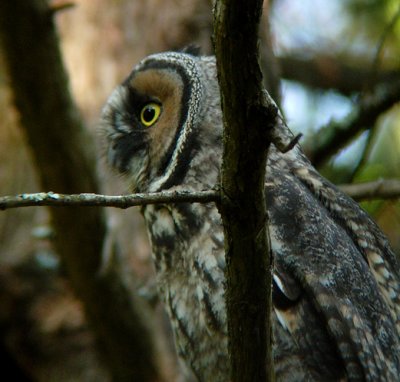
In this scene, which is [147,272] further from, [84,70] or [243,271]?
[243,271]

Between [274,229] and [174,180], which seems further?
[174,180]

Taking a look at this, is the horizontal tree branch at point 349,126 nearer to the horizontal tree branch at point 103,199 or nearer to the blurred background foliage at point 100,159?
the blurred background foliage at point 100,159

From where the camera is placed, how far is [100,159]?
12.8 feet

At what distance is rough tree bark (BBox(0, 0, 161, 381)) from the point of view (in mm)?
3514

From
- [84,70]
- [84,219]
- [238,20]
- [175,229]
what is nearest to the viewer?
[238,20]

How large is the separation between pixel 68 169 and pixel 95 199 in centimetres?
199

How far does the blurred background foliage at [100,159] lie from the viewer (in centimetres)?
452

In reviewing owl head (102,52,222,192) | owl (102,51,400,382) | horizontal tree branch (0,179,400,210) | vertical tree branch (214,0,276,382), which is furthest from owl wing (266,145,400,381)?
horizontal tree branch (0,179,400,210)

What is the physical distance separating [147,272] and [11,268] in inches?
31.2

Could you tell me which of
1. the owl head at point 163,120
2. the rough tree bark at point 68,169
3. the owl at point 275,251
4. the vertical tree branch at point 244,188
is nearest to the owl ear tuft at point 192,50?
the owl head at point 163,120

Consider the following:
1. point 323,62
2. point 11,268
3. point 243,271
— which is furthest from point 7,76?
point 323,62

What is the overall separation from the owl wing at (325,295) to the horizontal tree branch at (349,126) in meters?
1.18

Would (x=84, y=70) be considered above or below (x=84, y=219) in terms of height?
above

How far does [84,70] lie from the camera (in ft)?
17.1
